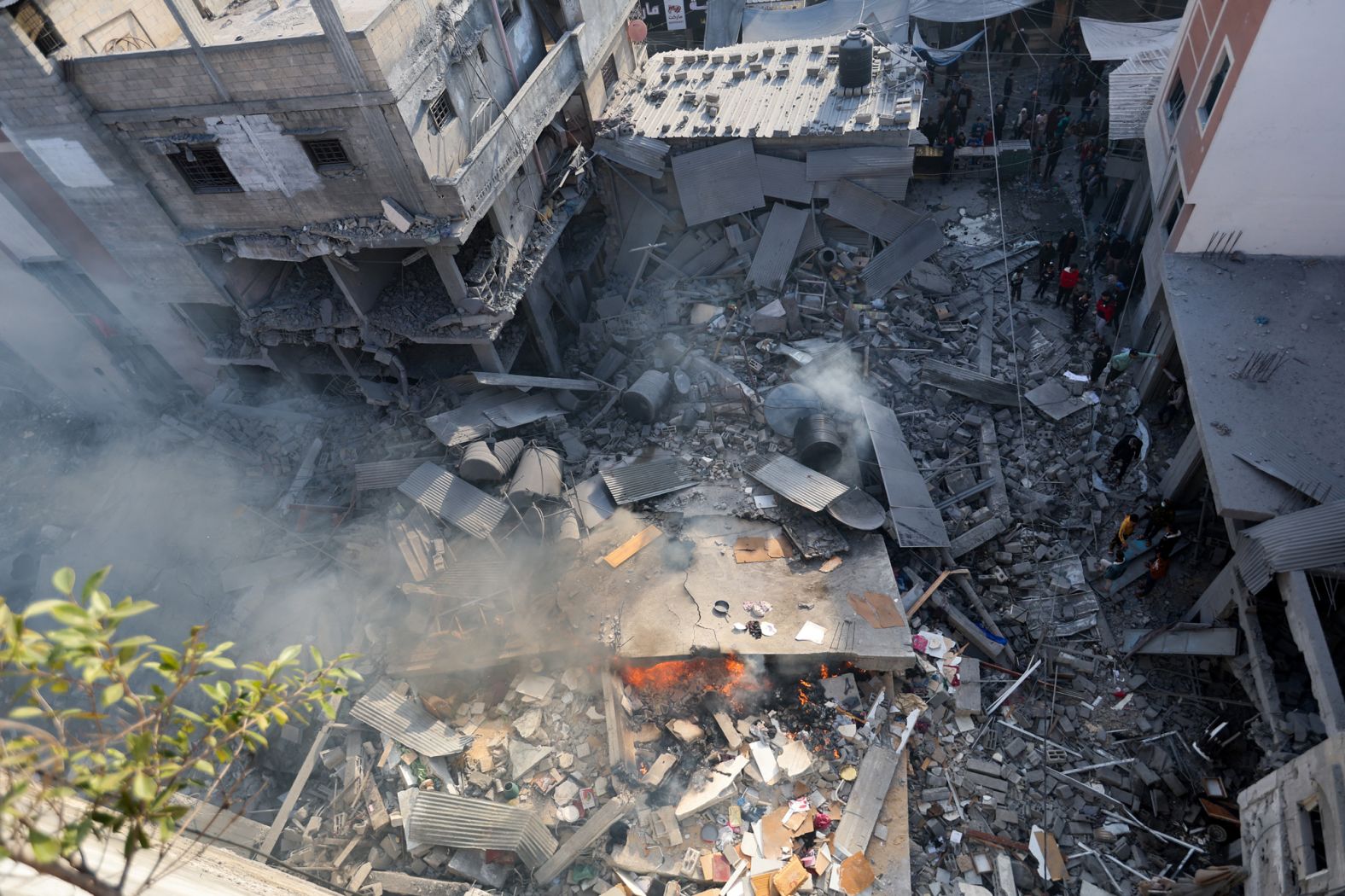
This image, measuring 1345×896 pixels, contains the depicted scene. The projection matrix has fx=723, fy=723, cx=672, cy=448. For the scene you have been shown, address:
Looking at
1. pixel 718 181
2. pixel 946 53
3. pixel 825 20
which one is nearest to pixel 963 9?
pixel 946 53

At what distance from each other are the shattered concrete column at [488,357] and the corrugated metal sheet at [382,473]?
9.75 ft

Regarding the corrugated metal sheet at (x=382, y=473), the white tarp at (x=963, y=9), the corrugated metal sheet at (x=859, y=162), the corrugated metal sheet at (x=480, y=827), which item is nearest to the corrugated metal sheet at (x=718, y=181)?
the corrugated metal sheet at (x=859, y=162)

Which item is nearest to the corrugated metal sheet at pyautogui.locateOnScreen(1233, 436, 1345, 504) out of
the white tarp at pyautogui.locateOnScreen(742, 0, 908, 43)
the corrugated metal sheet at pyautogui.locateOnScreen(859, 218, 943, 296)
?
the corrugated metal sheet at pyautogui.locateOnScreen(859, 218, 943, 296)

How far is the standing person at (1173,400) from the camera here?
50.4ft

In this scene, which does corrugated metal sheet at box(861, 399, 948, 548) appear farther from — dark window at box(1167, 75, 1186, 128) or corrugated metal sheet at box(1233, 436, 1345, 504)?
dark window at box(1167, 75, 1186, 128)

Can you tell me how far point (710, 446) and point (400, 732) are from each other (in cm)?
837

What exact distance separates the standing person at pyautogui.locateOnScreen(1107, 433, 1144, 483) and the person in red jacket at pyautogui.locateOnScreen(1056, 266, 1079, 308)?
186 inches

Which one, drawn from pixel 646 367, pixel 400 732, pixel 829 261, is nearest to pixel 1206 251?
pixel 829 261

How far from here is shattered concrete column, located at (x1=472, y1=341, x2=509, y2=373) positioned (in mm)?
17297

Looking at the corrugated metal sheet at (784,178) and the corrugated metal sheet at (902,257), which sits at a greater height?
the corrugated metal sheet at (784,178)

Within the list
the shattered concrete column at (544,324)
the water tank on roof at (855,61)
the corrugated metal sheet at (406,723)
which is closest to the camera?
the corrugated metal sheet at (406,723)

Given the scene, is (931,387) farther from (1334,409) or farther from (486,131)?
(486,131)

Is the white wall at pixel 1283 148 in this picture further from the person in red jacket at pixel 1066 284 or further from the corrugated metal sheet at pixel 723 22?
the corrugated metal sheet at pixel 723 22

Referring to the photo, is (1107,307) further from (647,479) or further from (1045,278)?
(647,479)
